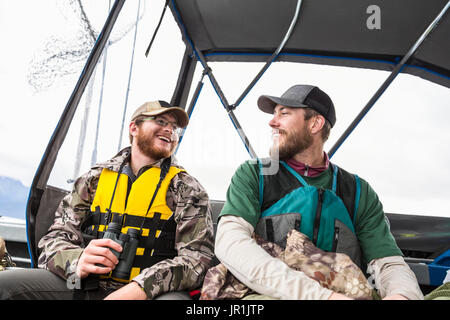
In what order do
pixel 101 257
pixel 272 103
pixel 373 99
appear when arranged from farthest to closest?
1. pixel 373 99
2. pixel 272 103
3. pixel 101 257

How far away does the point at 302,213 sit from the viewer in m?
1.49

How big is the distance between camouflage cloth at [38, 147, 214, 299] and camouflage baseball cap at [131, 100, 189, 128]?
28 cm

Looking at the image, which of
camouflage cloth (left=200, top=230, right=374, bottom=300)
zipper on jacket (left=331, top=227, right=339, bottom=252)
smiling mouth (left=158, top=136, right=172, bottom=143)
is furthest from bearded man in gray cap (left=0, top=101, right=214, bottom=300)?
zipper on jacket (left=331, top=227, right=339, bottom=252)

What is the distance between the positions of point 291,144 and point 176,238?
0.78 m

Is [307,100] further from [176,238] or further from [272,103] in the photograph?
[176,238]

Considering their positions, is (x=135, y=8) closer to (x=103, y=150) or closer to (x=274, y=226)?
(x=103, y=150)

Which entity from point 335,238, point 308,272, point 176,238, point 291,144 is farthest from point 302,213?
point 176,238

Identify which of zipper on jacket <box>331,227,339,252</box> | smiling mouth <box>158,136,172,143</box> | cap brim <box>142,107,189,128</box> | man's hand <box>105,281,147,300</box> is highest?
cap brim <box>142,107,189,128</box>

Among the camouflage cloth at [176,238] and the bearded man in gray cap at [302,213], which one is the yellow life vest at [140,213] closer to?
the camouflage cloth at [176,238]

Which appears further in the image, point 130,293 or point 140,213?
point 140,213

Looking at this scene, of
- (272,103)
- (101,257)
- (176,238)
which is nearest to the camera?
(101,257)

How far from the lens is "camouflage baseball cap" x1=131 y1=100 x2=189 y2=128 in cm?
204

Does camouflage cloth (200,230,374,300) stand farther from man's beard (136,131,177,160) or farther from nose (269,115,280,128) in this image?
man's beard (136,131,177,160)

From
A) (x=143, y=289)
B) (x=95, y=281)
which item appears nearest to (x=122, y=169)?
(x=95, y=281)
